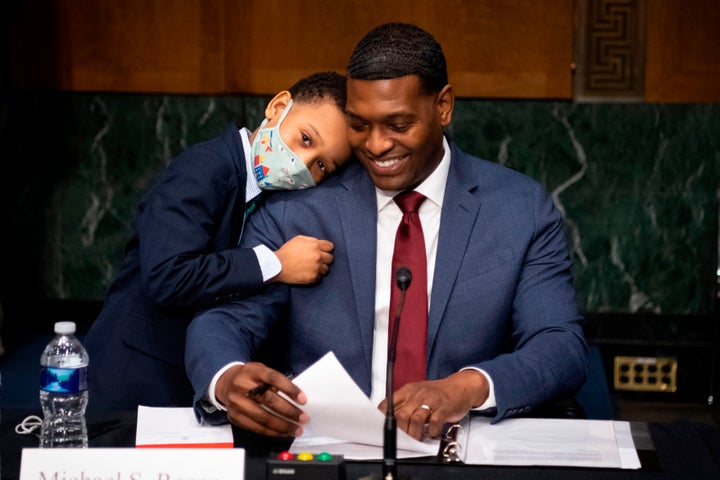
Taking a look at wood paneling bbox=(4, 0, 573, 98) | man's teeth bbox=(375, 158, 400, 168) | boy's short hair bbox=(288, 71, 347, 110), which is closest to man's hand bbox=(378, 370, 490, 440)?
man's teeth bbox=(375, 158, 400, 168)

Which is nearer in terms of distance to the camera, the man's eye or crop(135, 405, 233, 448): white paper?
crop(135, 405, 233, 448): white paper

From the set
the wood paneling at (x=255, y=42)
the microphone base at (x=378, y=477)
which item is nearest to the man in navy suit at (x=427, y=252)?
the microphone base at (x=378, y=477)

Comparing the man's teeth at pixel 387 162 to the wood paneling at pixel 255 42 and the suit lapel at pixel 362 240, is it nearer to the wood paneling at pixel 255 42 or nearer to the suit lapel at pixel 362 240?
the suit lapel at pixel 362 240

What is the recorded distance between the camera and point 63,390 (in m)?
1.81

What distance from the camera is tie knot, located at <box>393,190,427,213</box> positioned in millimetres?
2367

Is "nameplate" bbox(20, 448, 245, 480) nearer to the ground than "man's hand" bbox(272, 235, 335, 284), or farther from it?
nearer to the ground

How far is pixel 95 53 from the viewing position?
4.20 metres

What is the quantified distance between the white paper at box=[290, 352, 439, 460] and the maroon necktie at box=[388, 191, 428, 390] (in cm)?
41

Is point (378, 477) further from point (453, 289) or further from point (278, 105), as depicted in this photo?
point (278, 105)

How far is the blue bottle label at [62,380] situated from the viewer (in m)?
1.80

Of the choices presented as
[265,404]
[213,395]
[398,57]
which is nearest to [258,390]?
[265,404]

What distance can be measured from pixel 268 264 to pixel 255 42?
2058 millimetres

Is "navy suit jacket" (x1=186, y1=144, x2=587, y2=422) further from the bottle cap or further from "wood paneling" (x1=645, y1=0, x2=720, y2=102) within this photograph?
"wood paneling" (x1=645, y1=0, x2=720, y2=102)

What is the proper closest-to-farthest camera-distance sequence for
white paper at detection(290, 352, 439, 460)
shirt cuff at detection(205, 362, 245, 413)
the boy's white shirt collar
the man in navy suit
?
white paper at detection(290, 352, 439, 460) < shirt cuff at detection(205, 362, 245, 413) < the man in navy suit < the boy's white shirt collar
